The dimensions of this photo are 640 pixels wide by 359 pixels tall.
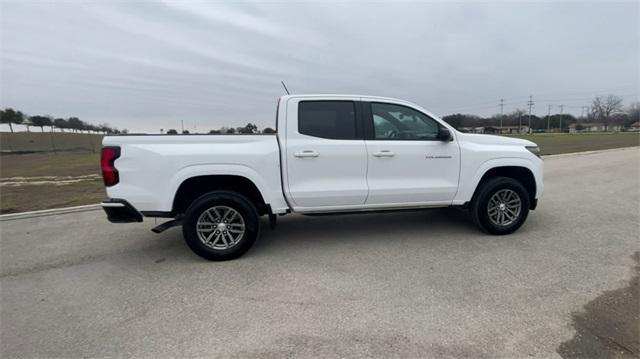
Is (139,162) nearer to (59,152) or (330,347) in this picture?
(330,347)

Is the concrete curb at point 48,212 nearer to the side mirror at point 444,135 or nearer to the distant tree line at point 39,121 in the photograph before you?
the side mirror at point 444,135

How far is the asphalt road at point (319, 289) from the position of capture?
2.52 m

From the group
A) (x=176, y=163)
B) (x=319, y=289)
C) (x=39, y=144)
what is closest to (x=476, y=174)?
(x=319, y=289)

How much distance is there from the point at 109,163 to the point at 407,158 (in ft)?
11.1

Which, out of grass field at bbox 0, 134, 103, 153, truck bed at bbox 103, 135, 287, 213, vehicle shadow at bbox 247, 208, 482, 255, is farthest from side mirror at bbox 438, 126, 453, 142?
grass field at bbox 0, 134, 103, 153

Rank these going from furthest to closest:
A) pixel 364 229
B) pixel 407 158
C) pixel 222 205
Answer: pixel 364 229
pixel 407 158
pixel 222 205

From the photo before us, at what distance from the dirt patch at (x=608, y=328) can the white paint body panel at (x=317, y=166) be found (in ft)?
6.28

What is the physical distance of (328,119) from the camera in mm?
4250

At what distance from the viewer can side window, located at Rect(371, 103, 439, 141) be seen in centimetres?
438

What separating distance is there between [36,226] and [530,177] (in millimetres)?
7612

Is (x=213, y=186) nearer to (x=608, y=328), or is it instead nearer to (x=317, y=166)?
(x=317, y=166)

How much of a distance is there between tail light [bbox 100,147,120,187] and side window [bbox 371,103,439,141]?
2969mm

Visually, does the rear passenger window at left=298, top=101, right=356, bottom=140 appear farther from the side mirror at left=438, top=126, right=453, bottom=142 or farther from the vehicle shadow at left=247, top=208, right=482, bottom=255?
the vehicle shadow at left=247, top=208, right=482, bottom=255

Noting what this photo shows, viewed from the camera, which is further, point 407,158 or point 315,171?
point 407,158
